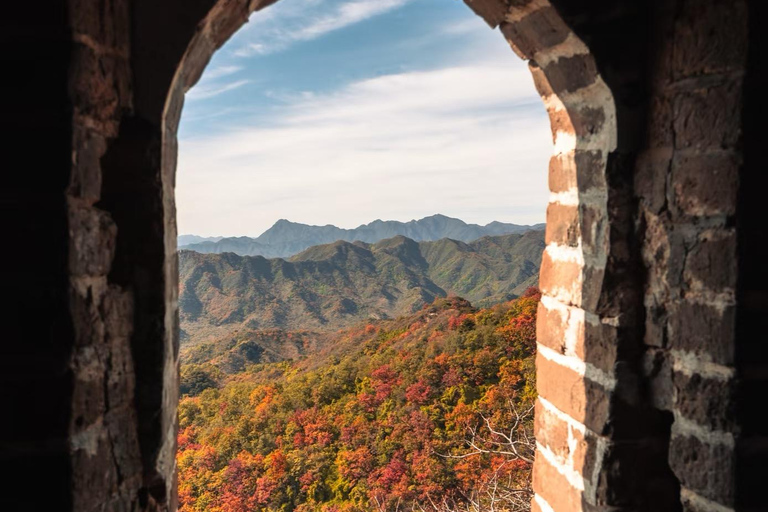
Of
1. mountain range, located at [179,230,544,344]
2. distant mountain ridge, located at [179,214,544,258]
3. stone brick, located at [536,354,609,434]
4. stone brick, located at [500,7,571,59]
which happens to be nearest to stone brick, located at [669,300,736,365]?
stone brick, located at [536,354,609,434]

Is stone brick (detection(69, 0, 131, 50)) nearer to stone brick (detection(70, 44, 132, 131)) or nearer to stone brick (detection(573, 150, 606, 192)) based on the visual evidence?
stone brick (detection(70, 44, 132, 131))

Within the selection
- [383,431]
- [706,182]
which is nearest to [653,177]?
[706,182]

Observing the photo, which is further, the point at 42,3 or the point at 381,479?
the point at 381,479

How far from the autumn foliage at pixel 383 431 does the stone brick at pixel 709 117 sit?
4.59 metres

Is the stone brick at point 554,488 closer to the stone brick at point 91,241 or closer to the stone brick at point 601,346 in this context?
the stone brick at point 601,346

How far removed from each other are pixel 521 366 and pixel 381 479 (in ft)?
8.11

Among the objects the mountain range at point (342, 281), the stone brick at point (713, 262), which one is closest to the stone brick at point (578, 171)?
the stone brick at point (713, 262)

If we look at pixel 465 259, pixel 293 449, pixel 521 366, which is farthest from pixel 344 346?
pixel 465 259

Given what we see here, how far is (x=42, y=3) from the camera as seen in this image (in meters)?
1.08

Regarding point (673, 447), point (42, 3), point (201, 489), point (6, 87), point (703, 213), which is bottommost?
point (201, 489)

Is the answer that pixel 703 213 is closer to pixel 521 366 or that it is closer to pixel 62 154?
pixel 62 154

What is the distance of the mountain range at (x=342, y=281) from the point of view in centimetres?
2575

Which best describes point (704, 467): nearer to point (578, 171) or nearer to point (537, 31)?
point (578, 171)

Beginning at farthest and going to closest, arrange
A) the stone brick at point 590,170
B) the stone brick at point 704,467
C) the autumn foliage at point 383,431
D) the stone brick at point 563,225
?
the autumn foliage at point 383,431
the stone brick at point 563,225
the stone brick at point 590,170
the stone brick at point 704,467
